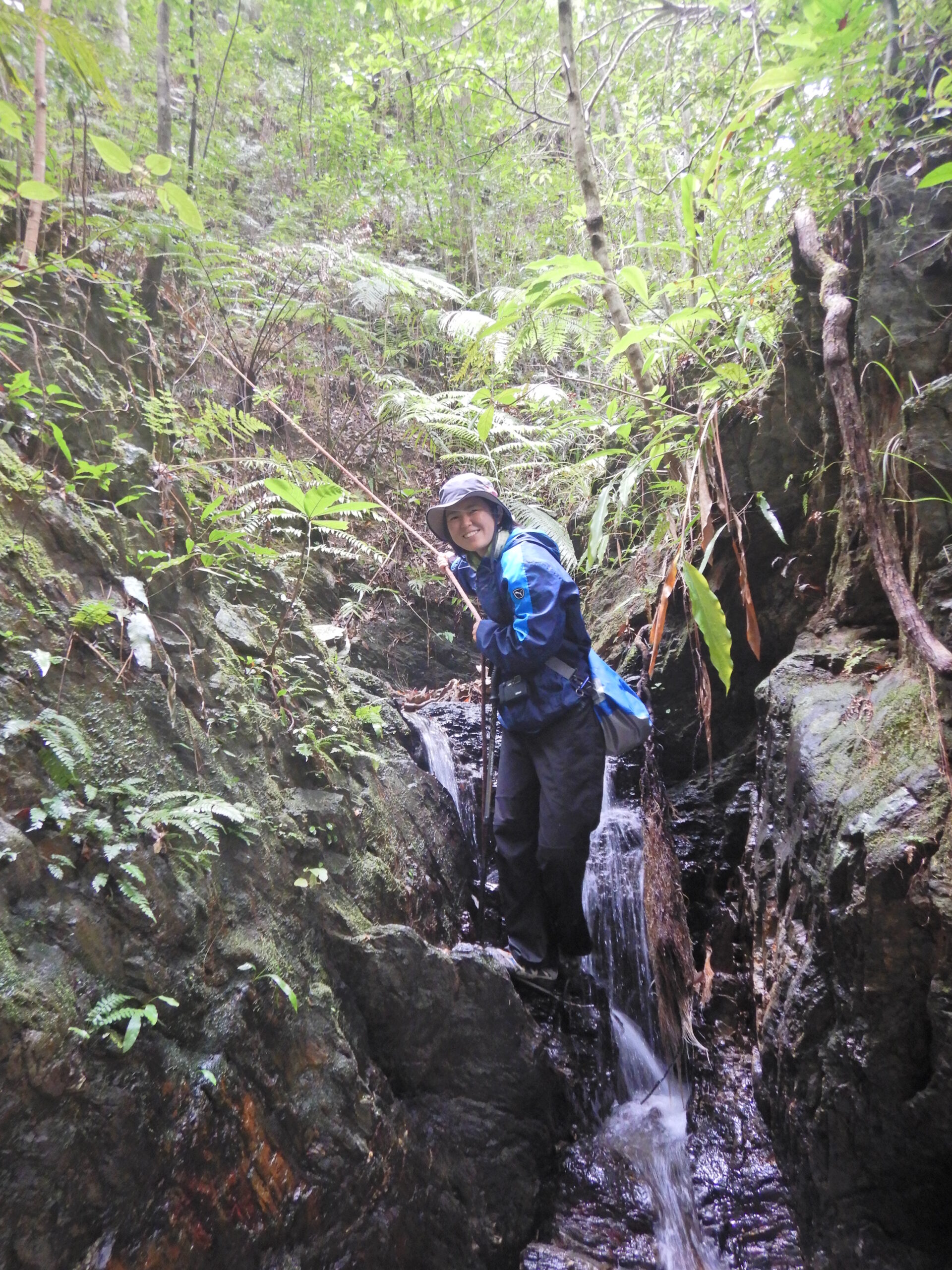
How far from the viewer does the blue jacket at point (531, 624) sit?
3330 mm

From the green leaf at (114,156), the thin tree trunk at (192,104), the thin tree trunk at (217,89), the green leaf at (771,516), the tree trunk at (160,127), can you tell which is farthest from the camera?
the thin tree trunk at (217,89)

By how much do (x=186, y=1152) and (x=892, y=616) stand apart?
3.59m

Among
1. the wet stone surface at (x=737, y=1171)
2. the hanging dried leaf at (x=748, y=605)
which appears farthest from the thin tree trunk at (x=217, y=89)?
the wet stone surface at (x=737, y=1171)

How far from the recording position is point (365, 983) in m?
2.69

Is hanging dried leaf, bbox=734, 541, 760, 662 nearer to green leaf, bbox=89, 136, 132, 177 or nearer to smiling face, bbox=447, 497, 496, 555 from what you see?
smiling face, bbox=447, 497, 496, 555

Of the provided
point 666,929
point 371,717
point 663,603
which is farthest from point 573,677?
point 666,929

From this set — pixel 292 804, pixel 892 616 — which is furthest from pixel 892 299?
pixel 292 804

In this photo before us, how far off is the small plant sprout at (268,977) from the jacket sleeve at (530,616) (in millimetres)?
1740

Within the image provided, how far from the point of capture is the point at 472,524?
3529 mm

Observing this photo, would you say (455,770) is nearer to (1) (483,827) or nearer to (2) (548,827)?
A: (1) (483,827)

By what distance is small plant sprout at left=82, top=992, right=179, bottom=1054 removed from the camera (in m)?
1.76

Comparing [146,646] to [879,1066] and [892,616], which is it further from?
[892,616]

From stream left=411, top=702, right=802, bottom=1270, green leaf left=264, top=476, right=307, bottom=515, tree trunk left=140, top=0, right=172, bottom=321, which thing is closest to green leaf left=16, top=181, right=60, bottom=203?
green leaf left=264, top=476, right=307, bottom=515

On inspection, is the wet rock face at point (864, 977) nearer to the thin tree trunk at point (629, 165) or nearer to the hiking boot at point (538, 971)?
the hiking boot at point (538, 971)
